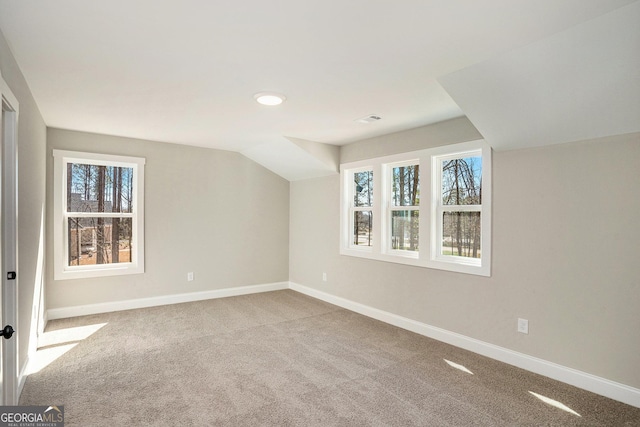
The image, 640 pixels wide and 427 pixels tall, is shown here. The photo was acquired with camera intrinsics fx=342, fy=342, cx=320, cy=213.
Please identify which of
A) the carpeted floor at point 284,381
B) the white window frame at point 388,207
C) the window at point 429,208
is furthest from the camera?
the white window frame at point 388,207

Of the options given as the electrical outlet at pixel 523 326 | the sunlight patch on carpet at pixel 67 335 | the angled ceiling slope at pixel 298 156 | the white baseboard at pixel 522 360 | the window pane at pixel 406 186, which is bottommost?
the sunlight patch on carpet at pixel 67 335

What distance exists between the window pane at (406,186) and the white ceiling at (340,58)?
0.85 meters

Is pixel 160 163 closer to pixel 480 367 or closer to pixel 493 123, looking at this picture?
pixel 493 123

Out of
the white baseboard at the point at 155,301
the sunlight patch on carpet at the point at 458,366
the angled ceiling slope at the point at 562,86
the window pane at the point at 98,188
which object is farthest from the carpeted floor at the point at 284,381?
the angled ceiling slope at the point at 562,86

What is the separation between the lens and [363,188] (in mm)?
5055

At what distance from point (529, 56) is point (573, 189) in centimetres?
126

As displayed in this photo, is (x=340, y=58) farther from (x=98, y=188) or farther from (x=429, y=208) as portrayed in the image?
(x=98, y=188)

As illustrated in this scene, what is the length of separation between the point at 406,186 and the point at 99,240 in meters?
4.26

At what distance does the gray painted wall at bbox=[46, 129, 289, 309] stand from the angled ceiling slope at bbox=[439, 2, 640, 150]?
3934 millimetres

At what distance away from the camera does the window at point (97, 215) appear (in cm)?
441

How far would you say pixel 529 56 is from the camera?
2.23m

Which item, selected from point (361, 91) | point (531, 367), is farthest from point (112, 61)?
point (531, 367)

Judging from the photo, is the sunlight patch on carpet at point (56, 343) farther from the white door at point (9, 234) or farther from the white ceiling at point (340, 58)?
the white ceiling at point (340, 58)

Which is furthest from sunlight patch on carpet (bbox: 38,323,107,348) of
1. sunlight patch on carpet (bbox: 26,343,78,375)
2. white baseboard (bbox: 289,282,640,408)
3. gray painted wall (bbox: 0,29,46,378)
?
white baseboard (bbox: 289,282,640,408)
